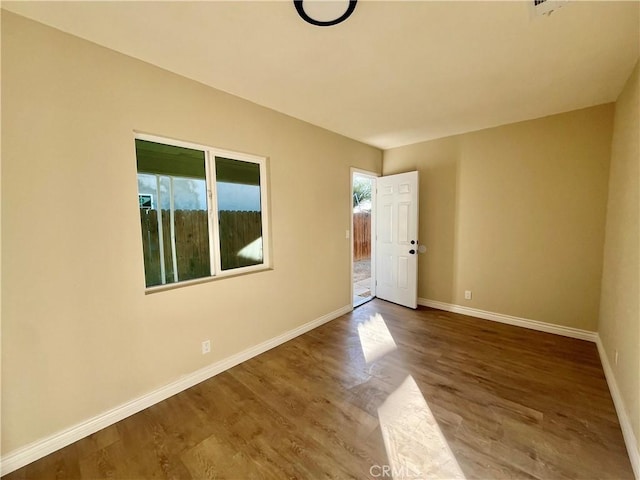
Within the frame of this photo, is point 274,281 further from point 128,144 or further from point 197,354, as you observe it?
point 128,144

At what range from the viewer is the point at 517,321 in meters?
3.30

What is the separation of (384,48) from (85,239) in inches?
90.4

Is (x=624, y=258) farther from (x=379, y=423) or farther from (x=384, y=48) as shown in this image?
(x=384, y=48)

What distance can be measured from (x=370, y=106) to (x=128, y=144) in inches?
83.5

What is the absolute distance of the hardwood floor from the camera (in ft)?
4.82

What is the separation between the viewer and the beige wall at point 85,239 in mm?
1467

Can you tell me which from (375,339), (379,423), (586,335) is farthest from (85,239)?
(586,335)

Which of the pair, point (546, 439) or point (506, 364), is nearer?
point (546, 439)


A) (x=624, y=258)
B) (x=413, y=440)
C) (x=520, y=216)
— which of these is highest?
(x=520, y=216)

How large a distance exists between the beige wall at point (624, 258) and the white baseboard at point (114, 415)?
2.72 meters

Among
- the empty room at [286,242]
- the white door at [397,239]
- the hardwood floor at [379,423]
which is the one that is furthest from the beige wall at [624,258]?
the white door at [397,239]

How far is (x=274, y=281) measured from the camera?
2822 mm

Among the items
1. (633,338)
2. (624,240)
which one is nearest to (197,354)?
(633,338)

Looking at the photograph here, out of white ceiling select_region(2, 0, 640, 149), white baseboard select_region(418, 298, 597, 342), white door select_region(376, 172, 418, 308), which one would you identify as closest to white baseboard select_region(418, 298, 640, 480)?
white baseboard select_region(418, 298, 597, 342)
